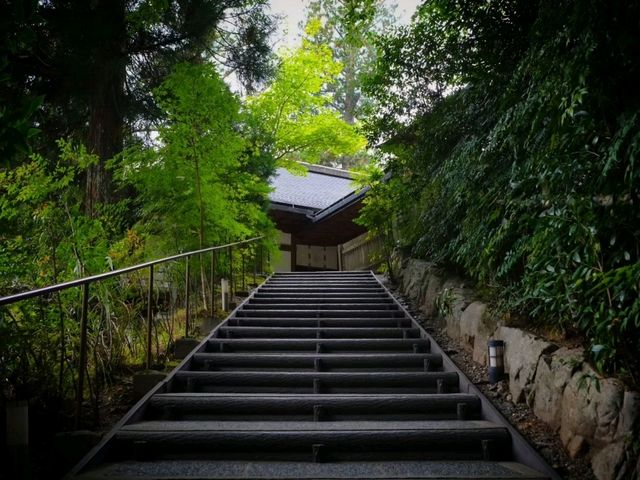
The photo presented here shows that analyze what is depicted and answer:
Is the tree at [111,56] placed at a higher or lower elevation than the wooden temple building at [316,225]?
higher

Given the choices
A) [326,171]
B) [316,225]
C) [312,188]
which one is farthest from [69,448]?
[326,171]

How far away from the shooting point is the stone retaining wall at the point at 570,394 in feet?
7.77

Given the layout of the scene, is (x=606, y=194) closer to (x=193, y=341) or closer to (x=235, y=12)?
(x=193, y=341)

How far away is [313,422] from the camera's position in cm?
328

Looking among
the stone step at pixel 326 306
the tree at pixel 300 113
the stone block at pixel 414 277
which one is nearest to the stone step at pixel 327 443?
the stone step at pixel 326 306

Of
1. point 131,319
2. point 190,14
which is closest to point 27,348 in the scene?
point 131,319

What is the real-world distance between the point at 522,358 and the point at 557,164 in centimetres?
164

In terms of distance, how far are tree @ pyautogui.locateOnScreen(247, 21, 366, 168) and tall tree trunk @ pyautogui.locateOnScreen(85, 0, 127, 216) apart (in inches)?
127

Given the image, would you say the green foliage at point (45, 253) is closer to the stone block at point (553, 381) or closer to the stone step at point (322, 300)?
the stone step at point (322, 300)

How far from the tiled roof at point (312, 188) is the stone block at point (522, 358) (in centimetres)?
986

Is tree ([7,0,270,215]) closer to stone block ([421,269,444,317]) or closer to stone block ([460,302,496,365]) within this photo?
stone block ([421,269,444,317])

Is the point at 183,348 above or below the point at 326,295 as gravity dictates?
below

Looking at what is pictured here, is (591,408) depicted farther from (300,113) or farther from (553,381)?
(300,113)

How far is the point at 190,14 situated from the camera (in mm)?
7922
